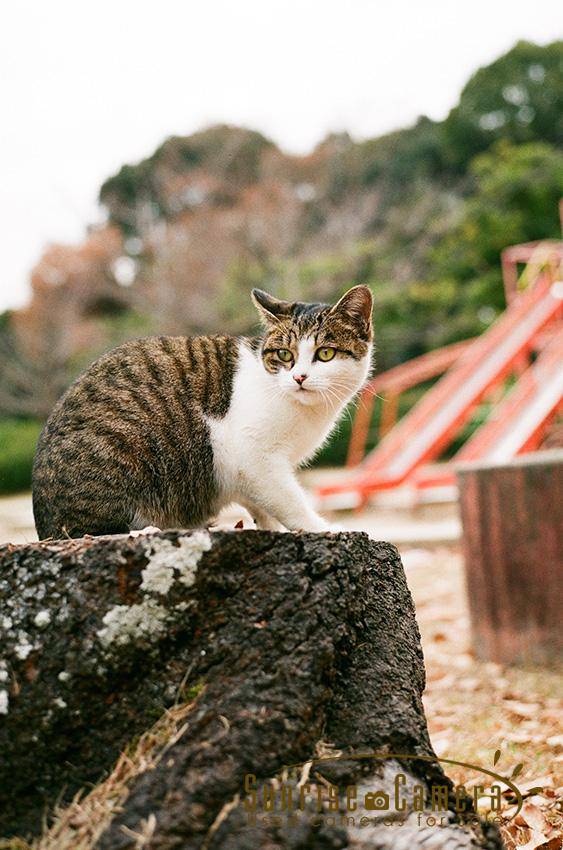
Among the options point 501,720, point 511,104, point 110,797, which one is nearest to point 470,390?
point 501,720

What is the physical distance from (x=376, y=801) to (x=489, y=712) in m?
2.05

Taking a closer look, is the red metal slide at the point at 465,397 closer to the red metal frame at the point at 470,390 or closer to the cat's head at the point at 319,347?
the red metal frame at the point at 470,390

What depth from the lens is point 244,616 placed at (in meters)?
1.42

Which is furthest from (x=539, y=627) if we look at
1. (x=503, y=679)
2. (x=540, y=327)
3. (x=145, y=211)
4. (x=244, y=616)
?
(x=145, y=211)

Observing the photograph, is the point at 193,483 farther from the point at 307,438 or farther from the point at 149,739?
the point at 149,739

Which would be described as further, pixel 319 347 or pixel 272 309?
pixel 272 309

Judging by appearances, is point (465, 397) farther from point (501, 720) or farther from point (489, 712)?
point (501, 720)

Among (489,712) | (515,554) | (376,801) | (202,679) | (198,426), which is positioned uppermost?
(198,426)

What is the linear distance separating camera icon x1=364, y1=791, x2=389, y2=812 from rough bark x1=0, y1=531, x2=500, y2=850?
0.02 m

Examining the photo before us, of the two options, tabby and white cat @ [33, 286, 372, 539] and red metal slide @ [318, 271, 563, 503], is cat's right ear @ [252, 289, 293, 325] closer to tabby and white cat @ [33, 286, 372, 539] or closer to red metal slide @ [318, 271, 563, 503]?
tabby and white cat @ [33, 286, 372, 539]

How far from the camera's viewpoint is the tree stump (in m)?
3.67

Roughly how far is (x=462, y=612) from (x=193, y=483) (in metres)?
3.40

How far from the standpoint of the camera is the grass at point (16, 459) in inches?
587

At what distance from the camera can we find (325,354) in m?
2.30
